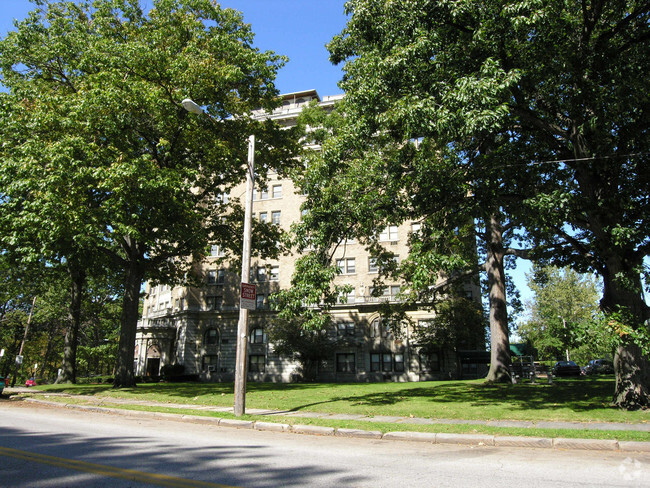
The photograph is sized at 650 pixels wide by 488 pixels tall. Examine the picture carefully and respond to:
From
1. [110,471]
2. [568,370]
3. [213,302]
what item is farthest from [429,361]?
[110,471]

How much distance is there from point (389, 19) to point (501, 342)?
707 inches

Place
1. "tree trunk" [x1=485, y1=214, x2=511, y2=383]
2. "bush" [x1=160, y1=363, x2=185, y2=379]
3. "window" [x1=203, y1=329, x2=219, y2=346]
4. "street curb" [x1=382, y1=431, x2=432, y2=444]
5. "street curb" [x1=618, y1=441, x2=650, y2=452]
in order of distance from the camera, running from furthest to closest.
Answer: "window" [x1=203, y1=329, x2=219, y2=346], "bush" [x1=160, y1=363, x2=185, y2=379], "tree trunk" [x1=485, y1=214, x2=511, y2=383], "street curb" [x1=382, y1=431, x2=432, y2=444], "street curb" [x1=618, y1=441, x2=650, y2=452]

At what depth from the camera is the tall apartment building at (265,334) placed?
38188 mm

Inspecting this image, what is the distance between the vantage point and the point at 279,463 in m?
6.18

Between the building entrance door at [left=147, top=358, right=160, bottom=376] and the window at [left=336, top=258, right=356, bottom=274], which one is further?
the building entrance door at [left=147, top=358, right=160, bottom=376]

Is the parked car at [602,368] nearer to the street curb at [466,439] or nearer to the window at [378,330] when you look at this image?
the window at [378,330]

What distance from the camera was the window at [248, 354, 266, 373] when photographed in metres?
41.8

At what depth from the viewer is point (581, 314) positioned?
54031mm

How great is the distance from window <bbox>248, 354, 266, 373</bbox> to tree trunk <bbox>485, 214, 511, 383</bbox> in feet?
79.6

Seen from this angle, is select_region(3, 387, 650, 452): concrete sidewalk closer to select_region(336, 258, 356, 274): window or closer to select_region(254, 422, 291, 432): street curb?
select_region(254, 422, 291, 432): street curb

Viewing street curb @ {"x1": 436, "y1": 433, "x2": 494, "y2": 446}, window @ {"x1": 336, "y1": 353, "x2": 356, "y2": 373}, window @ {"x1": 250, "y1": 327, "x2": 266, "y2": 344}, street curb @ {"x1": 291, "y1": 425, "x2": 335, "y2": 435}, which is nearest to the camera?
street curb @ {"x1": 436, "y1": 433, "x2": 494, "y2": 446}

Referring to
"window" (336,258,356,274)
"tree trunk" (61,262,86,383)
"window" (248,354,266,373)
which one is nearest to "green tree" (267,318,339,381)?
"window" (248,354,266,373)

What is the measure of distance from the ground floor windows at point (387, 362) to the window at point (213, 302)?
16833mm

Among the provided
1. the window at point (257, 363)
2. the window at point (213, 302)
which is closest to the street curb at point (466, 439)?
the window at point (257, 363)
